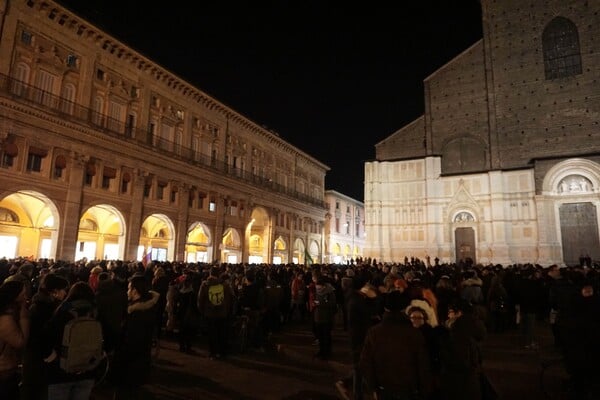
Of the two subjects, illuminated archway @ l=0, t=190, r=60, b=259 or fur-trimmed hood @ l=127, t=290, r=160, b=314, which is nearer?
fur-trimmed hood @ l=127, t=290, r=160, b=314

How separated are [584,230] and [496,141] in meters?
8.82

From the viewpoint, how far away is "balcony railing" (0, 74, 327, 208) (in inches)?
747

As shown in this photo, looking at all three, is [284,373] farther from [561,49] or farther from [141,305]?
[561,49]

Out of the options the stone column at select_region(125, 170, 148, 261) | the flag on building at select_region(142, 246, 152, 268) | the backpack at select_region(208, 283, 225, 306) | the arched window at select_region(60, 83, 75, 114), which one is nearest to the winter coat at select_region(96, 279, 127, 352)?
the backpack at select_region(208, 283, 225, 306)

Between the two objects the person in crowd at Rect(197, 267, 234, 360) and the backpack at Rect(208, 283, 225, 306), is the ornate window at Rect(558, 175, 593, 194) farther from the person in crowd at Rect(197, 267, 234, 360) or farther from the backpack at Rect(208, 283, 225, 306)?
the backpack at Rect(208, 283, 225, 306)

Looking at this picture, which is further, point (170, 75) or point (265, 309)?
point (170, 75)

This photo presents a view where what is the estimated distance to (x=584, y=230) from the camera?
27.3 meters

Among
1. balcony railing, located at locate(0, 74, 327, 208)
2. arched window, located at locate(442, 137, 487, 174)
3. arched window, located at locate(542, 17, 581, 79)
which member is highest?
arched window, located at locate(542, 17, 581, 79)

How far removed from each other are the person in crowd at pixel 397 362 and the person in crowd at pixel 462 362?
61 centimetres

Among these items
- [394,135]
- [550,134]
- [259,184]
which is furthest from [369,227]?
[550,134]

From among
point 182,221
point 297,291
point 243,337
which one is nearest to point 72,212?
point 182,221

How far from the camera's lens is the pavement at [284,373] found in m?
6.10

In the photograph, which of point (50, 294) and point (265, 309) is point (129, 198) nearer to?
Answer: point (265, 309)

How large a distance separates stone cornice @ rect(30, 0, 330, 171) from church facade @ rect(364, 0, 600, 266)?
13780 mm
